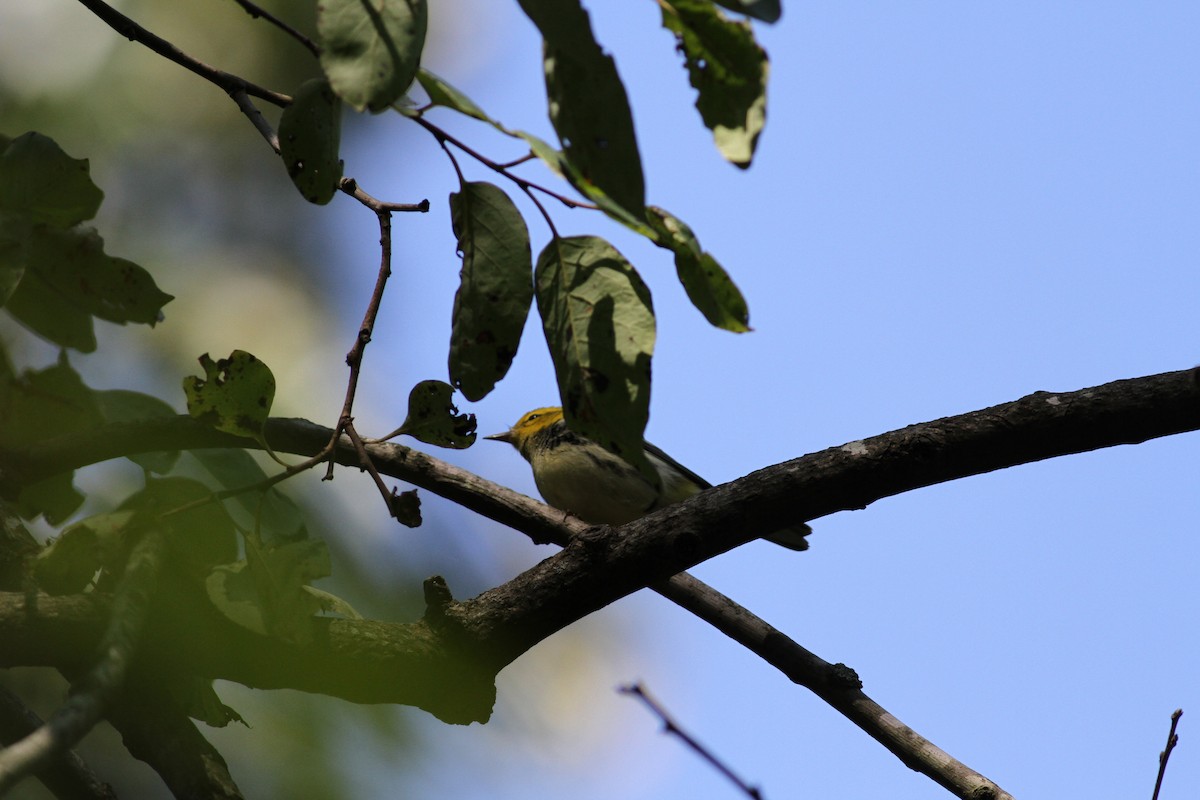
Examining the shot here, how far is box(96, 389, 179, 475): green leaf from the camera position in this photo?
2082 millimetres

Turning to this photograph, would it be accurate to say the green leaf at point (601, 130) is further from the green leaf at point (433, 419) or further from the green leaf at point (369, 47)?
the green leaf at point (433, 419)

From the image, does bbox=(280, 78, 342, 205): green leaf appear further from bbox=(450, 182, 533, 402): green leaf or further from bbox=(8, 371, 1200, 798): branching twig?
bbox=(8, 371, 1200, 798): branching twig

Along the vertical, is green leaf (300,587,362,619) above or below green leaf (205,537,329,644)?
above

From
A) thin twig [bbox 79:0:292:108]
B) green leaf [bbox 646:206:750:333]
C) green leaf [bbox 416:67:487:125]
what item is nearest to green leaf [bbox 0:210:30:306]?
thin twig [bbox 79:0:292:108]

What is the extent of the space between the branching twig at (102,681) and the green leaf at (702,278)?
84 centimetres

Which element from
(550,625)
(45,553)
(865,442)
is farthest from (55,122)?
(865,442)

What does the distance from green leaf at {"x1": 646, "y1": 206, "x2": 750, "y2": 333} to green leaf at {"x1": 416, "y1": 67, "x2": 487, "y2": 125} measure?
286 mm

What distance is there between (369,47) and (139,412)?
1.14m

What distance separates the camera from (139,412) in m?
2.12

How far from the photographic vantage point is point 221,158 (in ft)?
11.6

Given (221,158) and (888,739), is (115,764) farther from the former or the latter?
(221,158)

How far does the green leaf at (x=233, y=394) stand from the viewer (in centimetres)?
188

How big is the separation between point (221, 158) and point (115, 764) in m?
2.03

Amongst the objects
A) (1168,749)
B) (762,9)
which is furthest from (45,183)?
(1168,749)
